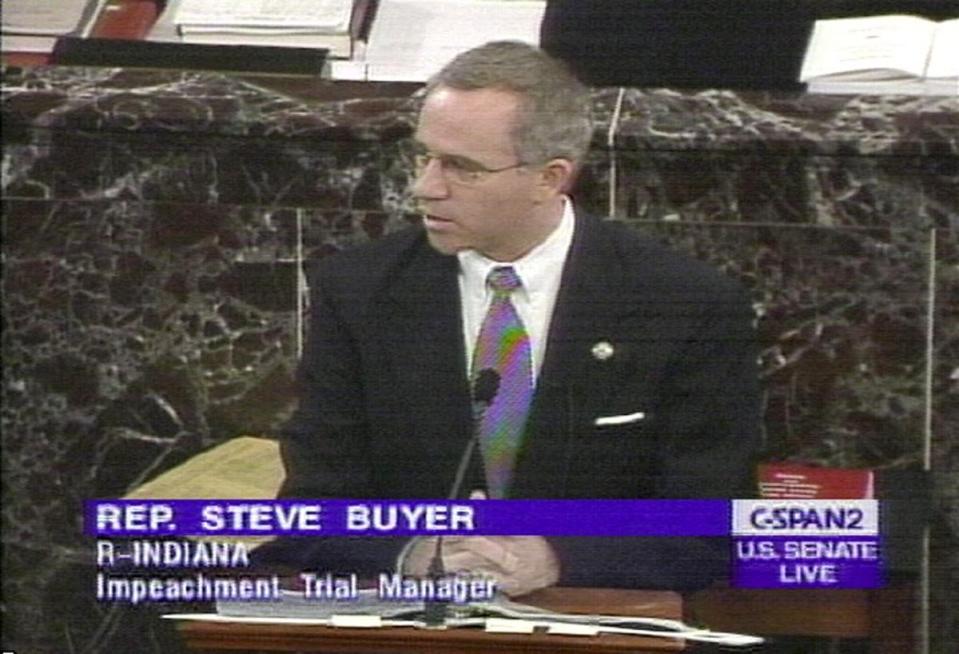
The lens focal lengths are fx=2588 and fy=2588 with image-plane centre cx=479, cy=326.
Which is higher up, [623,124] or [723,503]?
[623,124]

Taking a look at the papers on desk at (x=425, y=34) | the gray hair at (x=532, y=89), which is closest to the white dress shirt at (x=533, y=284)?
the gray hair at (x=532, y=89)

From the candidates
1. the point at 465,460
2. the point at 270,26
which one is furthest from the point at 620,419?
the point at 270,26

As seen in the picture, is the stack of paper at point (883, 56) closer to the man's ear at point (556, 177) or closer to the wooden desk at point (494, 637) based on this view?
the man's ear at point (556, 177)

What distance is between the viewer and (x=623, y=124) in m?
3.22

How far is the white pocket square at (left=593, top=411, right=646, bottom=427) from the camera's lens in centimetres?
326

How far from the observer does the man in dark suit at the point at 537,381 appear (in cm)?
325

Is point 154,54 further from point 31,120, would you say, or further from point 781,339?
point 781,339

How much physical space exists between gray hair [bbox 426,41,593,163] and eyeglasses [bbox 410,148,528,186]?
41 millimetres

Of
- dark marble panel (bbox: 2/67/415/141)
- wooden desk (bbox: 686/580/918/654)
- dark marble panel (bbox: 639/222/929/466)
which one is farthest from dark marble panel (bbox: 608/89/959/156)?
wooden desk (bbox: 686/580/918/654)

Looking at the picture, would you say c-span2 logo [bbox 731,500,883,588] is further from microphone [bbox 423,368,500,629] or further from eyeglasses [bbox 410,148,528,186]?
eyeglasses [bbox 410,148,528,186]

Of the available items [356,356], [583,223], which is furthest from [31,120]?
[583,223]

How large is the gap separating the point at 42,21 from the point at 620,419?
0.89 m

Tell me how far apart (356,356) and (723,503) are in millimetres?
499

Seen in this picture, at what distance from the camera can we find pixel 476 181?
10.5 feet
